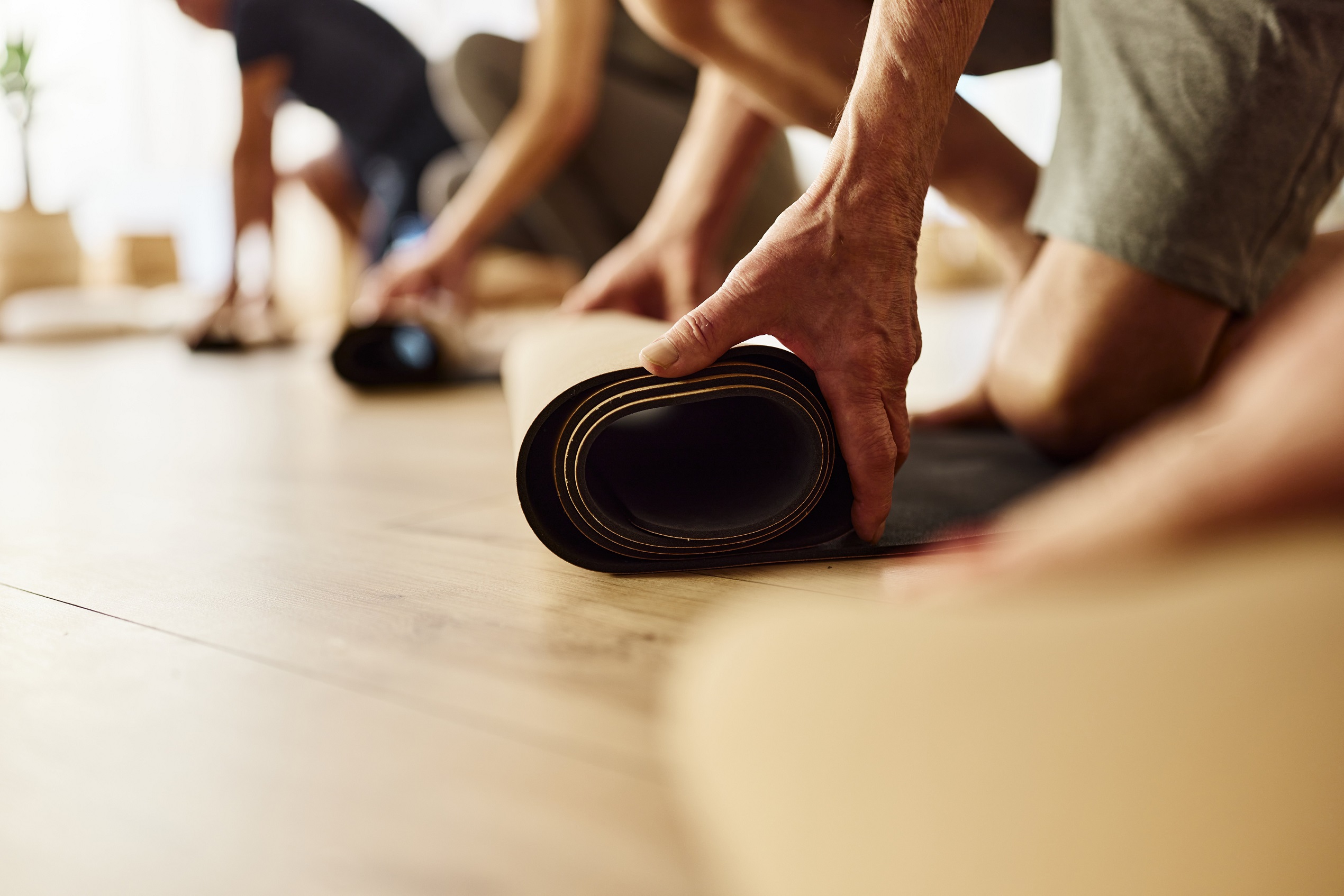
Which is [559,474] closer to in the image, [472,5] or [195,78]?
[195,78]

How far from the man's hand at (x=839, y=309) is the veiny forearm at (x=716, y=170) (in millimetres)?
966

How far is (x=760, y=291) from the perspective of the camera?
2.06ft

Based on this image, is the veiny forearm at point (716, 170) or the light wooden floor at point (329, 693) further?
the veiny forearm at point (716, 170)

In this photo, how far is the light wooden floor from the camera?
1.13ft

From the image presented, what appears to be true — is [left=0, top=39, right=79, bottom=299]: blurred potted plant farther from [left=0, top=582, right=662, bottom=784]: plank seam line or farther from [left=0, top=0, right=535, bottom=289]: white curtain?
[left=0, top=582, right=662, bottom=784]: plank seam line

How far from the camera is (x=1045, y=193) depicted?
1.04 meters

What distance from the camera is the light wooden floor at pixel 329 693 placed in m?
0.34

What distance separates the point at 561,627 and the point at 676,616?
72mm

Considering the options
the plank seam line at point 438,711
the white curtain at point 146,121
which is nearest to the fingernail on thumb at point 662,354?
the plank seam line at point 438,711

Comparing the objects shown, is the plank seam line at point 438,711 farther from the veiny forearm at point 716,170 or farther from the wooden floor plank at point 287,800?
the veiny forearm at point 716,170

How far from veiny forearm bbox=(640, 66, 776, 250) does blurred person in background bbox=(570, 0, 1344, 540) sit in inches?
12.3

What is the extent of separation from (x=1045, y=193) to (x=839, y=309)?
1.74 feet

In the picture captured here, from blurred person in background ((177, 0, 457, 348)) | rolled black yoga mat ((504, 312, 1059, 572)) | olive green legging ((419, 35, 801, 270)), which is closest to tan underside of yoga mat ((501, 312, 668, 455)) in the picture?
rolled black yoga mat ((504, 312, 1059, 572))

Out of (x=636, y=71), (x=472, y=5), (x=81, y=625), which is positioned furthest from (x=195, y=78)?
(x=81, y=625)
